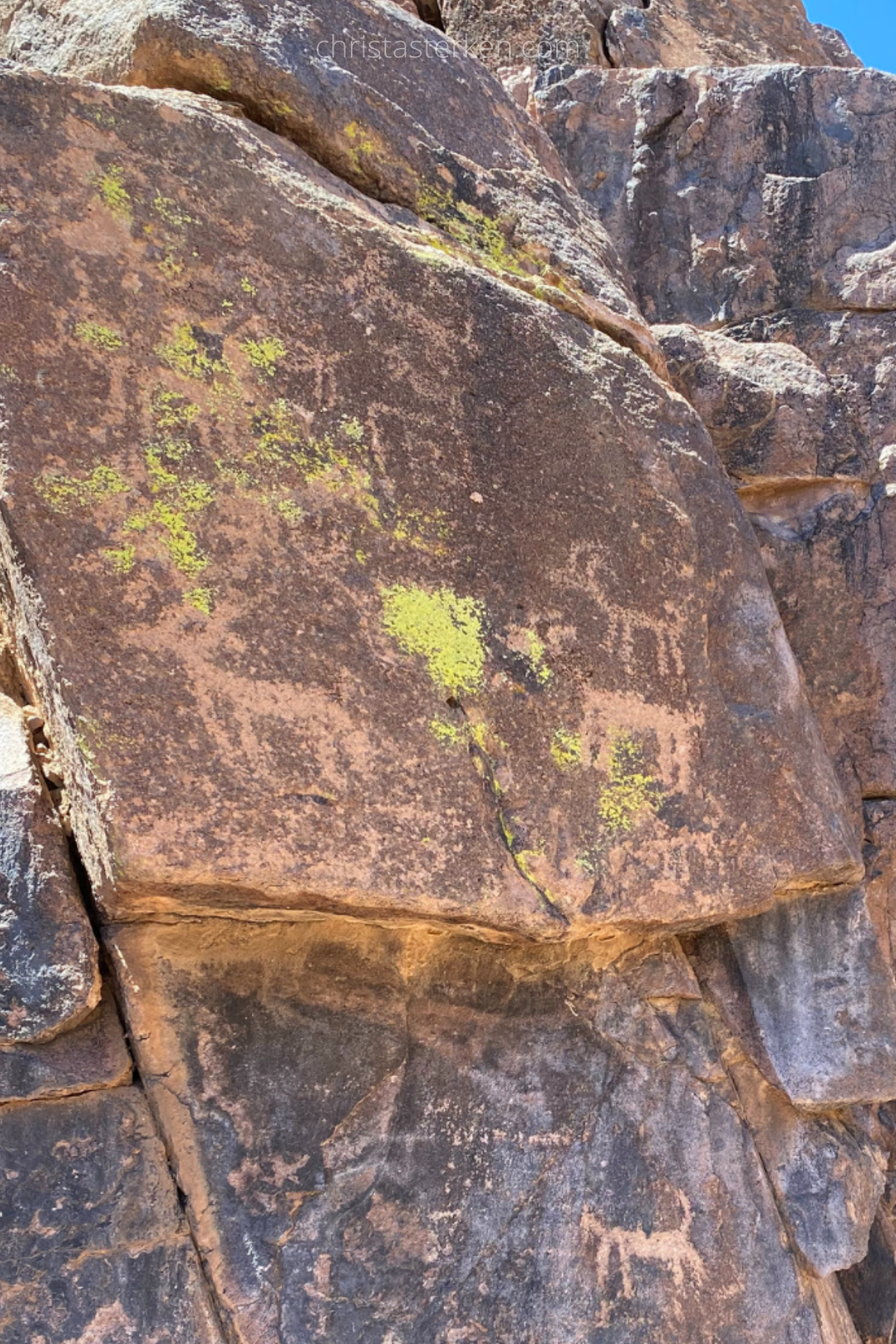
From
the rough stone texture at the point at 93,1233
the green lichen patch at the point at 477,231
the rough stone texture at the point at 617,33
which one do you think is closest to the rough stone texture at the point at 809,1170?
the rough stone texture at the point at 93,1233

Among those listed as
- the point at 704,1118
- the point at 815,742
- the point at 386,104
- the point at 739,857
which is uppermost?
the point at 386,104

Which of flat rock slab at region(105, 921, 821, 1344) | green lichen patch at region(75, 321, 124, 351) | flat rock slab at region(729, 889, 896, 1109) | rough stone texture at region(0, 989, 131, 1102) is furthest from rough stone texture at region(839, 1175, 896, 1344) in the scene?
green lichen patch at region(75, 321, 124, 351)

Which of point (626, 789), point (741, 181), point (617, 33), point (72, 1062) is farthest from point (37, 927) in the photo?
point (617, 33)

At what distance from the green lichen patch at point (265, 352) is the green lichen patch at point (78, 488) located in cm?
49

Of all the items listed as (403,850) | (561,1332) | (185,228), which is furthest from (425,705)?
(561,1332)

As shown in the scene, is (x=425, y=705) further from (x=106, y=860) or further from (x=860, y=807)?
(x=860, y=807)

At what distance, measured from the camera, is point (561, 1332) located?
2.74 metres

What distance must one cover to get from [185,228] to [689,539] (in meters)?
1.61

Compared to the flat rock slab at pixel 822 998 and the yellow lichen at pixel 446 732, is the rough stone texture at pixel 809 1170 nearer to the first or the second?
the flat rock slab at pixel 822 998

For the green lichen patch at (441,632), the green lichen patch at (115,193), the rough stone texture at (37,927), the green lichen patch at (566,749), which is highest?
the green lichen patch at (115,193)

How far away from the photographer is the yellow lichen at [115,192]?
263 cm

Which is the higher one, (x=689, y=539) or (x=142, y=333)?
(x=142, y=333)

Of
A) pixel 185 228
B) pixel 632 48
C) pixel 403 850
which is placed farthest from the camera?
pixel 632 48

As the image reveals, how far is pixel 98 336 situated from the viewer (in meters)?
2.54
